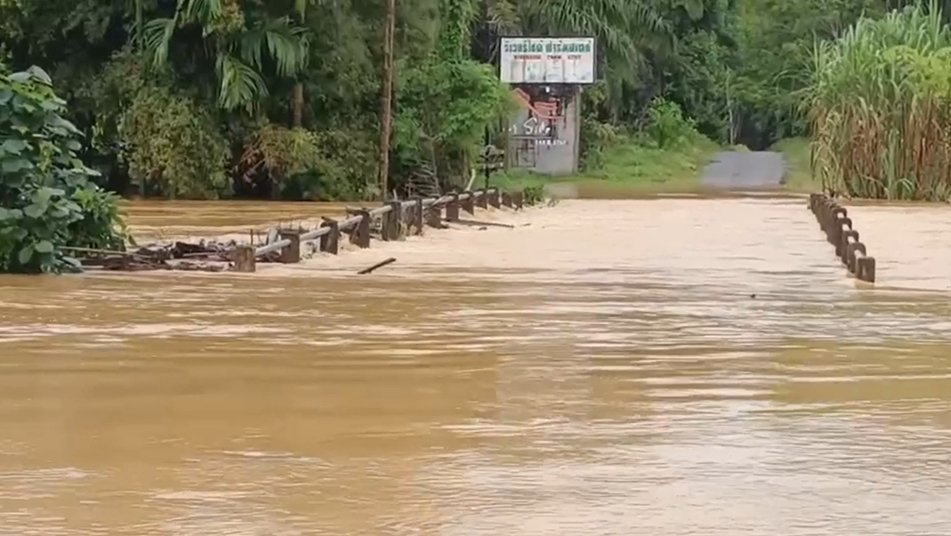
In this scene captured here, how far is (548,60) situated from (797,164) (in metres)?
12.7

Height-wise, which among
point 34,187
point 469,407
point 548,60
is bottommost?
point 469,407

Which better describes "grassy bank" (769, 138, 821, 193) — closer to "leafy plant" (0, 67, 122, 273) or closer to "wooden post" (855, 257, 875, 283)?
"wooden post" (855, 257, 875, 283)

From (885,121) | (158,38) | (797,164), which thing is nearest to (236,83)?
(158,38)

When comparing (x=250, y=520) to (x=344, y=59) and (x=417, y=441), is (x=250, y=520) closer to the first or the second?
(x=417, y=441)

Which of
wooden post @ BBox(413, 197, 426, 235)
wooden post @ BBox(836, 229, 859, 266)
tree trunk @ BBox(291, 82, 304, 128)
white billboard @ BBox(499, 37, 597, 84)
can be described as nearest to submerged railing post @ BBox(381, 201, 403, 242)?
wooden post @ BBox(413, 197, 426, 235)

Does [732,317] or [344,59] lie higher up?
[344,59]

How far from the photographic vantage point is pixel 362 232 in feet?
67.9

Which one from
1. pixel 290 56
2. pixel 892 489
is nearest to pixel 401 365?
pixel 892 489

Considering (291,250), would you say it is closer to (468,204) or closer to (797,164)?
(468,204)

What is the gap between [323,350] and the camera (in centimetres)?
1034

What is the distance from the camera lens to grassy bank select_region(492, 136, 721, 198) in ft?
147

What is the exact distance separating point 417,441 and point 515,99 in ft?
123

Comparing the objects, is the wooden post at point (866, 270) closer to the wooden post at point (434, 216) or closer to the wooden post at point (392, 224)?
the wooden post at point (392, 224)

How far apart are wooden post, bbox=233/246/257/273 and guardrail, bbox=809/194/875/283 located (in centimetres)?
568
